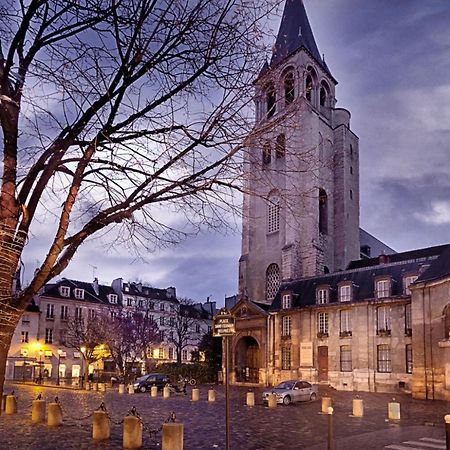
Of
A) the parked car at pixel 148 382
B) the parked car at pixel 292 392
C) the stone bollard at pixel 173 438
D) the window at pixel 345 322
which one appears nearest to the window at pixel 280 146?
the stone bollard at pixel 173 438

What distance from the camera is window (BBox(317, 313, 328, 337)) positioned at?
145 feet

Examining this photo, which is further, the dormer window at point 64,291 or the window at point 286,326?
the dormer window at point 64,291

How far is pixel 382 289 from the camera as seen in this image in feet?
135

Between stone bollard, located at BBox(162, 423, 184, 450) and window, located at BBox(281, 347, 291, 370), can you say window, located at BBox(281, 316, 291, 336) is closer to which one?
window, located at BBox(281, 347, 291, 370)

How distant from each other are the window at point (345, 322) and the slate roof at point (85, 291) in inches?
1456

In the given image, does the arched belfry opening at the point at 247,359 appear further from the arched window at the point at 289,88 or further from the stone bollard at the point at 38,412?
the arched window at the point at 289,88

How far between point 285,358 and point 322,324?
15.7ft

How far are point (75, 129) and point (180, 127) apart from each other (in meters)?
1.07

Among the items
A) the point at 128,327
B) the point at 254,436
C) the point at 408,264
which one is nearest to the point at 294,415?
the point at 254,436

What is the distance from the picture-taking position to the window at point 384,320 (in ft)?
132

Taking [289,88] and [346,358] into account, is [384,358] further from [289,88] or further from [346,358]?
[289,88]

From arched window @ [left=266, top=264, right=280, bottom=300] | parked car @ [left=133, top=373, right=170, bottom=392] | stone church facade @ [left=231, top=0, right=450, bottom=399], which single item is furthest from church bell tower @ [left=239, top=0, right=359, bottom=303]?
parked car @ [left=133, top=373, right=170, bottom=392]

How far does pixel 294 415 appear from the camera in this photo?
2212cm

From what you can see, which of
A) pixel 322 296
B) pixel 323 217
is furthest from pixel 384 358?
pixel 323 217
